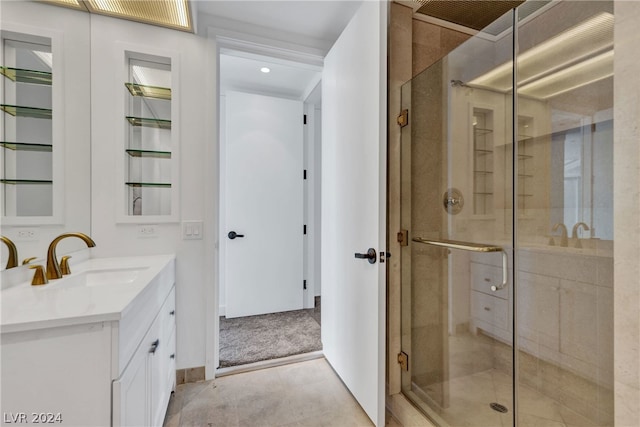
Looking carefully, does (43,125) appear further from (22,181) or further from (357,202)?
(357,202)

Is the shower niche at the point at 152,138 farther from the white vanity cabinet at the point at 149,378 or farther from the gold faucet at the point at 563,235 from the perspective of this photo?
the gold faucet at the point at 563,235

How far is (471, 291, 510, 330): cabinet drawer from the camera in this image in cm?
154

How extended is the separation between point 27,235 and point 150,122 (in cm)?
97

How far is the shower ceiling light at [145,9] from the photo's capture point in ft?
5.38

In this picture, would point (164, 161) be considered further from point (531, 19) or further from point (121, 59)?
point (531, 19)

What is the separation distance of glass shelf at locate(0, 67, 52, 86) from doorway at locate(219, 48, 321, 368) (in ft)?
5.52

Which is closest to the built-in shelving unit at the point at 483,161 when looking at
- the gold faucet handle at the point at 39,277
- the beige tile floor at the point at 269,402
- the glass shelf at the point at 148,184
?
the beige tile floor at the point at 269,402

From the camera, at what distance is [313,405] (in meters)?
1.73

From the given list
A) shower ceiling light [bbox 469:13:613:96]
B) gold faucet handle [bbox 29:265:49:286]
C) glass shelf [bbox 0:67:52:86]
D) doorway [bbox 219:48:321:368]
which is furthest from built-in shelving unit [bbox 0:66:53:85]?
shower ceiling light [bbox 469:13:613:96]

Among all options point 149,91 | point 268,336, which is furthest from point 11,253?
point 268,336

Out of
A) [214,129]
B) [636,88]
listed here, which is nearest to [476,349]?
[636,88]

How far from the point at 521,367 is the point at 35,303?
85.5 inches

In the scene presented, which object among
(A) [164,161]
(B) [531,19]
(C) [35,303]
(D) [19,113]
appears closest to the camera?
(C) [35,303]

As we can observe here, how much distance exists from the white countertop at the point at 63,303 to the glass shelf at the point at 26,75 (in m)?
0.84
